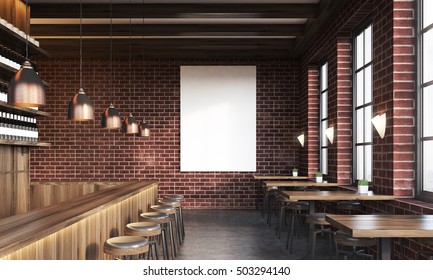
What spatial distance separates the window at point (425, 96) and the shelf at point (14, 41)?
4443mm

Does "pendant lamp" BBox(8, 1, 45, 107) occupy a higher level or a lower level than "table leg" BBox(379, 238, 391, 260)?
higher

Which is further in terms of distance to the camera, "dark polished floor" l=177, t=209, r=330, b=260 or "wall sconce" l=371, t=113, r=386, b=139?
"dark polished floor" l=177, t=209, r=330, b=260

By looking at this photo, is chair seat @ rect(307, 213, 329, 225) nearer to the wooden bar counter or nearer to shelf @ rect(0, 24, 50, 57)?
the wooden bar counter

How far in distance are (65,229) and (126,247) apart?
0.48 m

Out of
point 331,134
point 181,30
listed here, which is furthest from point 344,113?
point 181,30

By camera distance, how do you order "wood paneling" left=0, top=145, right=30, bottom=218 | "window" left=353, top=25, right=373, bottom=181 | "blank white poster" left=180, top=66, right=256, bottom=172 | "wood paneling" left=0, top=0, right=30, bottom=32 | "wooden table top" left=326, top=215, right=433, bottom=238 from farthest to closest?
1. "blank white poster" left=180, top=66, right=256, bottom=172
2. "window" left=353, top=25, right=373, bottom=181
3. "wood paneling" left=0, top=0, right=30, bottom=32
4. "wood paneling" left=0, top=145, right=30, bottom=218
5. "wooden table top" left=326, top=215, right=433, bottom=238

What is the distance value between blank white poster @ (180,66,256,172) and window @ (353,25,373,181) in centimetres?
336

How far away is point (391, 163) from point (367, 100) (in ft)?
5.13

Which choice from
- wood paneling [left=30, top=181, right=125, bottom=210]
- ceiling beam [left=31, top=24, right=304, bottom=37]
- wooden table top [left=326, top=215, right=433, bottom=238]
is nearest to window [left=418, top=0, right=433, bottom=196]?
wooden table top [left=326, top=215, right=433, bottom=238]

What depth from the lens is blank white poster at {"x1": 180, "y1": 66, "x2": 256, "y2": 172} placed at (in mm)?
9500

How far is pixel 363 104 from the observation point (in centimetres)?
609

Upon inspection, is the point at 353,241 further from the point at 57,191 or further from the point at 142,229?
the point at 57,191

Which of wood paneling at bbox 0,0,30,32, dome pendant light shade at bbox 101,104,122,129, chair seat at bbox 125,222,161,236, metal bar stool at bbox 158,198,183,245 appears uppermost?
wood paneling at bbox 0,0,30,32
